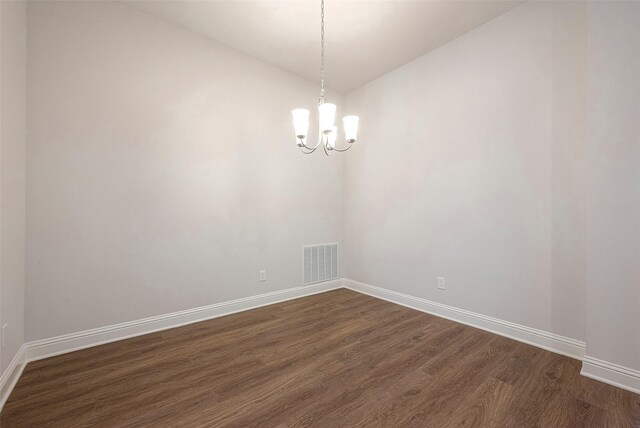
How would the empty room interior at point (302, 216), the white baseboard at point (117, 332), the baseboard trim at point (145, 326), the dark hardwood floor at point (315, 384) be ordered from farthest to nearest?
the baseboard trim at point (145, 326) < the white baseboard at point (117, 332) < the empty room interior at point (302, 216) < the dark hardwood floor at point (315, 384)

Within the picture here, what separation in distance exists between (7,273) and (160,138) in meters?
1.51

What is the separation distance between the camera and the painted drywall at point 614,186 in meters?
1.76

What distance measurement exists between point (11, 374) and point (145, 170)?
5.65ft

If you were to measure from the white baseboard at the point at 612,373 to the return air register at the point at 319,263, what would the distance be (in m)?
2.69

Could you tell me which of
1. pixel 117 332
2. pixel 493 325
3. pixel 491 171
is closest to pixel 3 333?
pixel 117 332

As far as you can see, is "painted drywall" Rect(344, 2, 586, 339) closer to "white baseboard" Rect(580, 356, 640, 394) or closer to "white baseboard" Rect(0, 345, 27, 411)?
"white baseboard" Rect(580, 356, 640, 394)

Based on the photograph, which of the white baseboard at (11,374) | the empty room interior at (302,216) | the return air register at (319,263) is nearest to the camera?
the white baseboard at (11,374)

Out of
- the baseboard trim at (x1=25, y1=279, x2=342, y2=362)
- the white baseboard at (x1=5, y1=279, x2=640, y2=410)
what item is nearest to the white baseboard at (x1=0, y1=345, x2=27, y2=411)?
the white baseboard at (x1=5, y1=279, x2=640, y2=410)

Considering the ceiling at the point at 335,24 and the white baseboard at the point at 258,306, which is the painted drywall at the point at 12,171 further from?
the ceiling at the point at 335,24

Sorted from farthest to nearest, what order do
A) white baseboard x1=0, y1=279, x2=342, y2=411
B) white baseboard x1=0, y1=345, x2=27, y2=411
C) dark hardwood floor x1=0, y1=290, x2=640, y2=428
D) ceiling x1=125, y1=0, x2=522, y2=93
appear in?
ceiling x1=125, y1=0, x2=522, y2=93 < white baseboard x1=0, y1=279, x2=342, y2=411 < white baseboard x1=0, y1=345, x2=27, y2=411 < dark hardwood floor x1=0, y1=290, x2=640, y2=428

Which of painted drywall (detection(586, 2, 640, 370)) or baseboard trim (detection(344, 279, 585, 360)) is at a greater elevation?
painted drywall (detection(586, 2, 640, 370))

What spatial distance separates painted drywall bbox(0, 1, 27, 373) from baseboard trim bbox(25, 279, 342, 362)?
0.65 feet

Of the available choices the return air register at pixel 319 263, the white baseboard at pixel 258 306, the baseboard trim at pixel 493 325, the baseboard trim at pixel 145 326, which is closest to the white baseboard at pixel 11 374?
the white baseboard at pixel 258 306

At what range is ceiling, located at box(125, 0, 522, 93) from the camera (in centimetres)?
243
